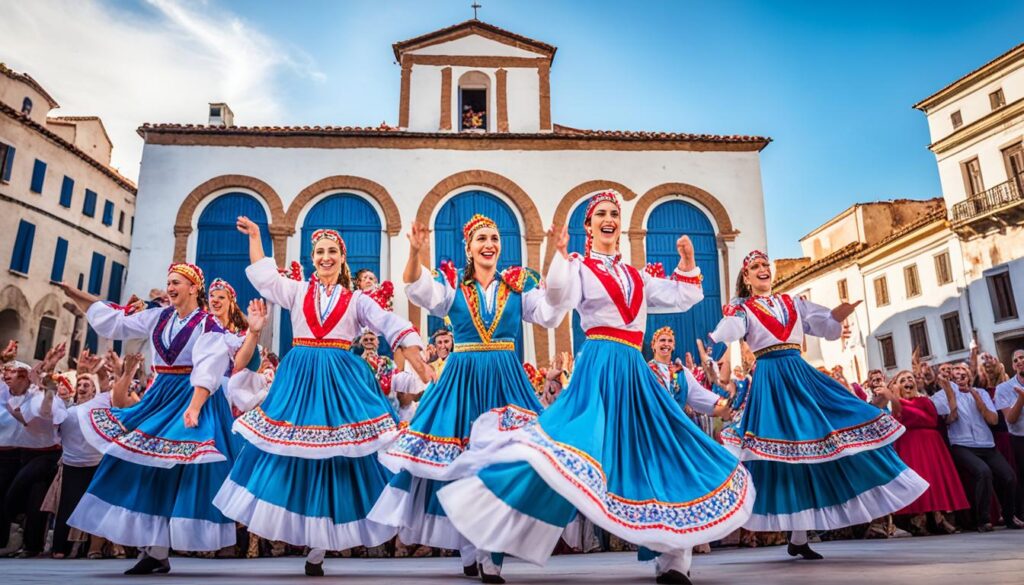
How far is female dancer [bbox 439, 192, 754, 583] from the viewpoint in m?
2.82

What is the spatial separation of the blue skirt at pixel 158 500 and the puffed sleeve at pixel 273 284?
0.93 metres

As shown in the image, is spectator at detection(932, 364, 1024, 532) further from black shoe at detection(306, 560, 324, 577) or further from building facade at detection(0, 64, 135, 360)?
building facade at detection(0, 64, 135, 360)

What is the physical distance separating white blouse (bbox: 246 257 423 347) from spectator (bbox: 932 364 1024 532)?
6489mm

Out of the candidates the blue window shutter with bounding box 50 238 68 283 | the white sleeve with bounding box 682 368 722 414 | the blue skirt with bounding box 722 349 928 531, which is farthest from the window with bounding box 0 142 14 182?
the blue skirt with bounding box 722 349 928 531

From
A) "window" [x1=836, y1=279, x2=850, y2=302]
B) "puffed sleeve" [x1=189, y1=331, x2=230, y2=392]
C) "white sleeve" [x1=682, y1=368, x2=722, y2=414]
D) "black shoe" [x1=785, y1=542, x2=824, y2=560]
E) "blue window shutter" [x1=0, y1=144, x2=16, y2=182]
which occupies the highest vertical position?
"blue window shutter" [x1=0, y1=144, x2=16, y2=182]

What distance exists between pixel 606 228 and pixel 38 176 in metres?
25.0

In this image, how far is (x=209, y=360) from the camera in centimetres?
459

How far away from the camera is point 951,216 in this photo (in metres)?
24.3

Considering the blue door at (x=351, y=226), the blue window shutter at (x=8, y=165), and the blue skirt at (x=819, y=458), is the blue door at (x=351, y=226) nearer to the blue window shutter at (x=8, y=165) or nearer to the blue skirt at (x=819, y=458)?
the blue window shutter at (x=8, y=165)

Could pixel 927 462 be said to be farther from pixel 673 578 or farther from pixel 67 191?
pixel 67 191

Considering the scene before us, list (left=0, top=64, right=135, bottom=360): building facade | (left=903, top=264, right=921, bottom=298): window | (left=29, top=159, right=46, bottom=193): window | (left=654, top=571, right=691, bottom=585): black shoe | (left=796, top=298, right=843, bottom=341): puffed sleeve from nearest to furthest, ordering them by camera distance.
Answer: (left=654, top=571, right=691, bottom=585): black shoe → (left=796, top=298, right=843, bottom=341): puffed sleeve → (left=0, top=64, right=135, bottom=360): building facade → (left=29, top=159, right=46, bottom=193): window → (left=903, top=264, right=921, bottom=298): window

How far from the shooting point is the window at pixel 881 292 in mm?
28188

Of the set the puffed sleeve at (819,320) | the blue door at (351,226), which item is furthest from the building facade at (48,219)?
the puffed sleeve at (819,320)

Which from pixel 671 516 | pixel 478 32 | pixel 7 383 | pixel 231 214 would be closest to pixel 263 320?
pixel 671 516
